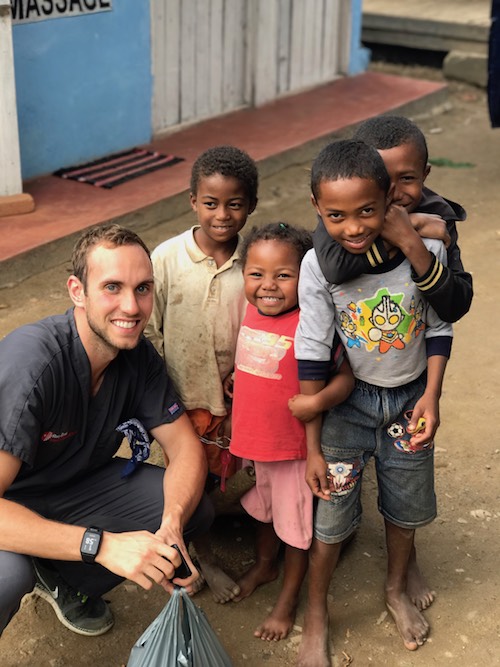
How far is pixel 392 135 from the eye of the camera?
2574 mm

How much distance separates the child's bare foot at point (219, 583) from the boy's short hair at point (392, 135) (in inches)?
59.0

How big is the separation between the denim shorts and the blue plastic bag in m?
0.52

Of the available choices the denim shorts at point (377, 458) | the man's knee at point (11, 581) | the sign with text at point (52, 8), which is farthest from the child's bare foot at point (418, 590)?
the sign with text at point (52, 8)

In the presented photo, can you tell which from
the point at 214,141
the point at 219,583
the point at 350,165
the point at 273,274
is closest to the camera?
the point at 350,165

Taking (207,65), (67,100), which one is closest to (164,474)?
(67,100)

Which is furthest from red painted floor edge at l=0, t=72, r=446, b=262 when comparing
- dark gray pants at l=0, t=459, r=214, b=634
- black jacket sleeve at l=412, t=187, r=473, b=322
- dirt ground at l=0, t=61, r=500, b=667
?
black jacket sleeve at l=412, t=187, r=473, b=322

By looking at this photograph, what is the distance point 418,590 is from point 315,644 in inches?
17.8

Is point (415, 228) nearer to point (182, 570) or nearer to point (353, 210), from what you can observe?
point (353, 210)

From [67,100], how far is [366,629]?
14.7 ft

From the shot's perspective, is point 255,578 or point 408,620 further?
point 255,578

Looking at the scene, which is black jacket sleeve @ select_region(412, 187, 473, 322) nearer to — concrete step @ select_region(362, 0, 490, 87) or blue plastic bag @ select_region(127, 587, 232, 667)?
blue plastic bag @ select_region(127, 587, 232, 667)

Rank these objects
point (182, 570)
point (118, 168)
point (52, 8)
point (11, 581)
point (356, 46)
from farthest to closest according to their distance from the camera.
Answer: point (356, 46) → point (118, 168) → point (52, 8) → point (182, 570) → point (11, 581)

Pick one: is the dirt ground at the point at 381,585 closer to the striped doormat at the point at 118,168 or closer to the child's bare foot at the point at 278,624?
the child's bare foot at the point at 278,624

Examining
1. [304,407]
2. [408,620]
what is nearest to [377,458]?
[304,407]
